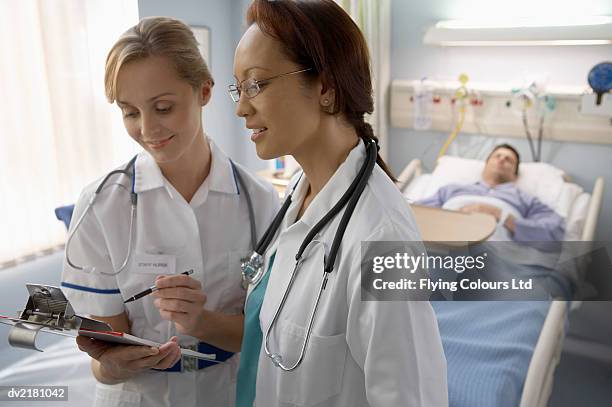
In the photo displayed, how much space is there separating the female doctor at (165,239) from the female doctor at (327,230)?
20 cm

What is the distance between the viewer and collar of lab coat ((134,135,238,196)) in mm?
1236

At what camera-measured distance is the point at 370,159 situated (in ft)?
3.33

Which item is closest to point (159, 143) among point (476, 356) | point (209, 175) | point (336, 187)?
point (209, 175)

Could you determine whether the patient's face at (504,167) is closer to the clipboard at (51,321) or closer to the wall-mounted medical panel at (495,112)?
the wall-mounted medical panel at (495,112)

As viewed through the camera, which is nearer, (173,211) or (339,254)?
(339,254)

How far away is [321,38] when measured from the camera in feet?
3.10

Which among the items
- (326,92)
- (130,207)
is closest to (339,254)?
(326,92)

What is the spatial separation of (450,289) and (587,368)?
0.97 meters

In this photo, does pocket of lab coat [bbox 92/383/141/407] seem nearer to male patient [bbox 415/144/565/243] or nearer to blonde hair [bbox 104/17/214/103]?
blonde hair [bbox 104/17/214/103]

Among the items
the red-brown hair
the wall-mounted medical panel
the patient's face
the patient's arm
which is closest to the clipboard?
the red-brown hair

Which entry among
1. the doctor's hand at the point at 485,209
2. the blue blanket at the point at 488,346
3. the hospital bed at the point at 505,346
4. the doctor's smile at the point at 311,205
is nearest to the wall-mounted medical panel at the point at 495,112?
the doctor's smile at the point at 311,205

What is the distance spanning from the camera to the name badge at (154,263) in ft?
3.96

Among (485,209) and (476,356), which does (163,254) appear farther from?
(485,209)

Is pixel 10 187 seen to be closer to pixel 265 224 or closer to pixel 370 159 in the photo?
pixel 265 224
